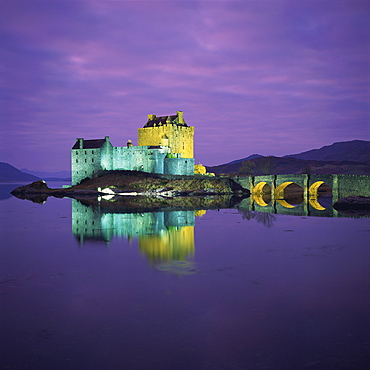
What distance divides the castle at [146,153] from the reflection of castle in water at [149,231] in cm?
4010

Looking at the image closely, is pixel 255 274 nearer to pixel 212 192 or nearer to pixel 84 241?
pixel 84 241

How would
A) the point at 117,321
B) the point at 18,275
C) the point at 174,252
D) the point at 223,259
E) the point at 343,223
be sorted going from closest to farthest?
1. the point at 117,321
2. the point at 18,275
3. the point at 223,259
4. the point at 174,252
5. the point at 343,223

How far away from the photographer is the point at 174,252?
20.2 meters

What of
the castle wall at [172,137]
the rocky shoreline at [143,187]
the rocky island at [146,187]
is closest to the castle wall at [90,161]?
the rocky island at [146,187]

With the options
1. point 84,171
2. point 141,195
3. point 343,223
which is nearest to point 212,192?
point 141,195

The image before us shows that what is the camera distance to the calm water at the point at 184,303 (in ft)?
28.3

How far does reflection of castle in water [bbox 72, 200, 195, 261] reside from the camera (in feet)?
67.7

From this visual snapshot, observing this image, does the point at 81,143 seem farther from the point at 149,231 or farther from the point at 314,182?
the point at 149,231

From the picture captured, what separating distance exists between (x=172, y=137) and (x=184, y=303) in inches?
2902

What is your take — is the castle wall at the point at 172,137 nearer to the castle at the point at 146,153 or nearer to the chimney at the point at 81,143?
the castle at the point at 146,153

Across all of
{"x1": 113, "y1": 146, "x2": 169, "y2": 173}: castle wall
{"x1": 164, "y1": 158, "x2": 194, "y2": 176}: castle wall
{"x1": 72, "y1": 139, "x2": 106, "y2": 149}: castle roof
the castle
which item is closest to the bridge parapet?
{"x1": 164, "y1": 158, "x2": 194, "y2": 176}: castle wall

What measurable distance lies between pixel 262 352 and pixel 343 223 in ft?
87.9

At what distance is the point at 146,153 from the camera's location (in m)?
79.1

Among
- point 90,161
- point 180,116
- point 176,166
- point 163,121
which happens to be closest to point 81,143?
point 90,161
